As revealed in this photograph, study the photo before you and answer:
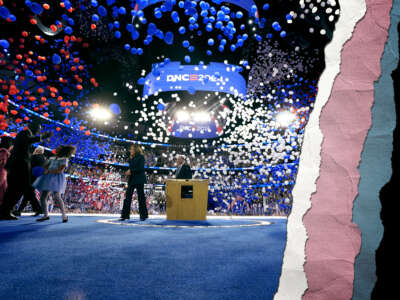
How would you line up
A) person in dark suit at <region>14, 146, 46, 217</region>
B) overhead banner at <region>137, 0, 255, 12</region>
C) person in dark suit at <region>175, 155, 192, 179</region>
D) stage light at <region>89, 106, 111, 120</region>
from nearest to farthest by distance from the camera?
person in dark suit at <region>14, 146, 46, 217</region> → person in dark suit at <region>175, 155, 192, 179</region> → overhead banner at <region>137, 0, 255, 12</region> → stage light at <region>89, 106, 111, 120</region>

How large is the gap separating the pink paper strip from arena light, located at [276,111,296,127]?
48.9ft

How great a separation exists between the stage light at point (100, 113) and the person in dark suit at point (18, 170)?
8676 millimetres

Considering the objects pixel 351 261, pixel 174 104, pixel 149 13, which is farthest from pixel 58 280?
pixel 174 104

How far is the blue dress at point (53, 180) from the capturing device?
4035mm

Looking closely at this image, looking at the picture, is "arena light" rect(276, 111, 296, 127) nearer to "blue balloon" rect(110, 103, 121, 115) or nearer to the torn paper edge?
"blue balloon" rect(110, 103, 121, 115)

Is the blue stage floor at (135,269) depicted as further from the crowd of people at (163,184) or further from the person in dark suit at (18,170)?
the crowd of people at (163,184)

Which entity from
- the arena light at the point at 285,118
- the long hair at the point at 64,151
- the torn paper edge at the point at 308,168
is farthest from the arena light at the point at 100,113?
the torn paper edge at the point at 308,168

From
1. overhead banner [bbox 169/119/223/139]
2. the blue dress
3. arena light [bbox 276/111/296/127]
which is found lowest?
the blue dress

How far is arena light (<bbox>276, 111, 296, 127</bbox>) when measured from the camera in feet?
48.8

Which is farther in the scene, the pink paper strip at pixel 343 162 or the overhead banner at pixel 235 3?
the overhead banner at pixel 235 3

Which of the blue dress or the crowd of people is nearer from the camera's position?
the blue dress

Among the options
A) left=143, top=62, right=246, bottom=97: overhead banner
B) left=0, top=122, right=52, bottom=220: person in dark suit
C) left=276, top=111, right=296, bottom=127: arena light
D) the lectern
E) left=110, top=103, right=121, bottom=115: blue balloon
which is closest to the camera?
left=0, top=122, right=52, bottom=220: person in dark suit

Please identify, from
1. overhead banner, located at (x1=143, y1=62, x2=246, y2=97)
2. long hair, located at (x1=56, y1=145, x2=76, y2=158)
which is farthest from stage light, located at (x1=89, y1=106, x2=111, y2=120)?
long hair, located at (x1=56, y1=145, x2=76, y2=158)

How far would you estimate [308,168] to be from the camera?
0.62m
